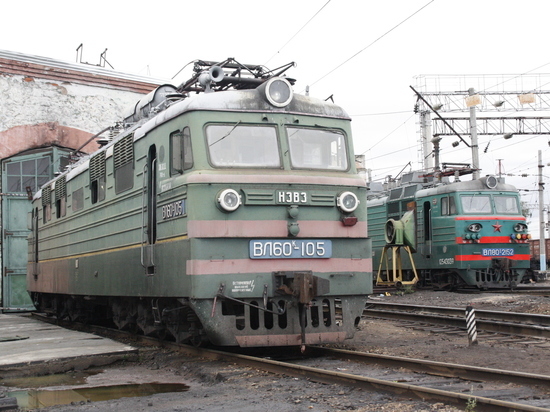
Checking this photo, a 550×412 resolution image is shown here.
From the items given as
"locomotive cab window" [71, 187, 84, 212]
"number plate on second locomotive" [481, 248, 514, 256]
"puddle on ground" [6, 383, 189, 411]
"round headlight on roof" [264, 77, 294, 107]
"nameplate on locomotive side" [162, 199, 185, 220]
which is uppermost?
"round headlight on roof" [264, 77, 294, 107]

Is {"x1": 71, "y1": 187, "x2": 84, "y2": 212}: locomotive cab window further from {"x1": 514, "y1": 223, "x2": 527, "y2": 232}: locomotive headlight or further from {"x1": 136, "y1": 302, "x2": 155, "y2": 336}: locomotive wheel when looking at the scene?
{"x1": 514, "y1": 223, "x2": 527, "y2": 232}: locomotive headlight

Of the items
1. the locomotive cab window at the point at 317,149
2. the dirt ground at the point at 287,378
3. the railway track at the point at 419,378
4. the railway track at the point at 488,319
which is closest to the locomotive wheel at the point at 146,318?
A: the dirt ground at the point at 287,378

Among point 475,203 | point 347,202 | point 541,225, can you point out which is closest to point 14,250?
point 475,203

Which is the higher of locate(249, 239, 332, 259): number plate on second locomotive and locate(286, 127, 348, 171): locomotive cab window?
locate(286, 127, 348, 171): locomotive cab window

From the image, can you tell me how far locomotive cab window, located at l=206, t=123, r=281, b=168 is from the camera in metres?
8.63

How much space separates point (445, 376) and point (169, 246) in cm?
365

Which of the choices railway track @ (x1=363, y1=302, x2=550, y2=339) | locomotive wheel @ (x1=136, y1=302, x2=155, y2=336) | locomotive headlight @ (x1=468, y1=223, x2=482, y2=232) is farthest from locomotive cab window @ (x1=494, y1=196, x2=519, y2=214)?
locomotive wheel @ (x1=136, y1=302, x2=155, y2=336)

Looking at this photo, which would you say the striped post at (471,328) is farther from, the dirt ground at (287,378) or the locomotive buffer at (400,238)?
the locomotive buffer at (400,238)

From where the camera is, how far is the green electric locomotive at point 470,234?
65.5ft

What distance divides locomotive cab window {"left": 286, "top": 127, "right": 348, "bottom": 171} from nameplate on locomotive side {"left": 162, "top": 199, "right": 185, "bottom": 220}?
4.68ft

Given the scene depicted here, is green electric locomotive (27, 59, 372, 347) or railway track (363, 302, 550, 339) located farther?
railway track (363, 302, 550, 339)

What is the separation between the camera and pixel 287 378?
7.35 meters

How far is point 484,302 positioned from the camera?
54.6 feet

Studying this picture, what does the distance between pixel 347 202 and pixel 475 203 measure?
39.5 ft
